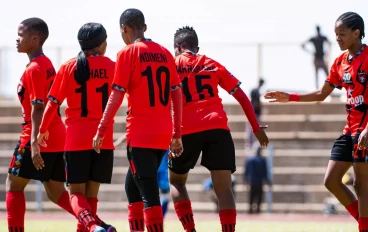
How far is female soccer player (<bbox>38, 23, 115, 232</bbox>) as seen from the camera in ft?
30.7

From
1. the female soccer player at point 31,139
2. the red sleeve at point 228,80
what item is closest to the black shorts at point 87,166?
the female soccer player at point 31,139

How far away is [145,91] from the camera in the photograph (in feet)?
28.8

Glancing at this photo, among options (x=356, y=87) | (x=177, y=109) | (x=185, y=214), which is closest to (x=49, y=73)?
(x=177, y=109)

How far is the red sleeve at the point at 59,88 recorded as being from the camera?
9.32 meters

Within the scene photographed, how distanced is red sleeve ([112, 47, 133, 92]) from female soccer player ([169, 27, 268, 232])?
1.37 meters

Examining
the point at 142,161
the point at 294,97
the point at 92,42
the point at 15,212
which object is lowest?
the point at 15,212

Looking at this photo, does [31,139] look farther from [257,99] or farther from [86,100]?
[257,99]

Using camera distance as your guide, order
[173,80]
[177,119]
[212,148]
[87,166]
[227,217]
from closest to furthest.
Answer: [173,80] < [177,119] < [87,166] < [227,217] < [212,148]

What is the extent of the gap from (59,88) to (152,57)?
110 centimetres

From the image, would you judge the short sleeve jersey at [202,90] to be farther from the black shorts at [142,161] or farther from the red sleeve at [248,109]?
the black shorts at [142,161]

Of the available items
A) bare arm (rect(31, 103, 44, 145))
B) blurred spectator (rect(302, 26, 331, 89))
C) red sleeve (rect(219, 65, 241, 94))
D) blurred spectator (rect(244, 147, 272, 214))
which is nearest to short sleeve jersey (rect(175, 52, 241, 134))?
red sleeve (rect(219, 65, 241, 94))

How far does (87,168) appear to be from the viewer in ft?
31.3

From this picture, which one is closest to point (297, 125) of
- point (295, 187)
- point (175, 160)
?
point (295, 187)

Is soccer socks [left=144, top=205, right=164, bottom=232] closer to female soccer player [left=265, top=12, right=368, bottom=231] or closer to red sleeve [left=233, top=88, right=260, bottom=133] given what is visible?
red sleeve [left=233, top=88, right=260, bottom=133]
